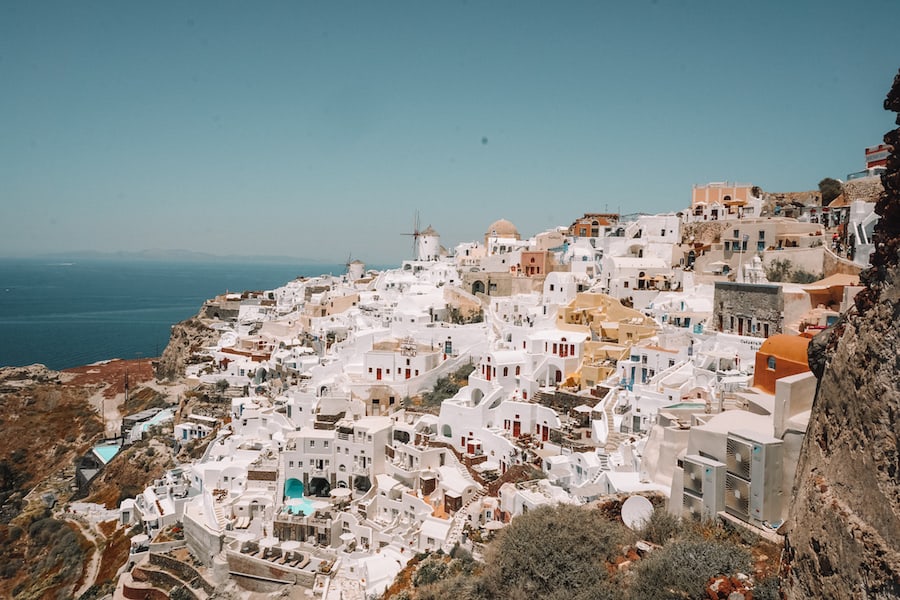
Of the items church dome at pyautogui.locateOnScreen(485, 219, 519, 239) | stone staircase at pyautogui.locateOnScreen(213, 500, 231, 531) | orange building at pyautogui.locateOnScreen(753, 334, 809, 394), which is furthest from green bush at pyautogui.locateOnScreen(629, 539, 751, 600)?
church dome at pyautogui.locateOnScreen(485, 219, 519, 239)

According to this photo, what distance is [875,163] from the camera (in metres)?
25.5

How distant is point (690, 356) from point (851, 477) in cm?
1583

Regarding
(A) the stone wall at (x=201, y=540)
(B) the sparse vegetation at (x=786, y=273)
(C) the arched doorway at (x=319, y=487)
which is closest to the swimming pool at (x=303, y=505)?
(C) the arched doorway at (x=319, y=487)

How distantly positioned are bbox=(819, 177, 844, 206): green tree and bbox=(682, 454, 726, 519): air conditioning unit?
91.3 feet

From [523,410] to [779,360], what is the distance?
32.2 ft

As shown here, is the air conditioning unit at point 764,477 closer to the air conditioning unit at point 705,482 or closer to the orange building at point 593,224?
the air conditioning unit at point 705,482

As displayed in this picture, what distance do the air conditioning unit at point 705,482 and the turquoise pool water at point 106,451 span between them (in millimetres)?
29605

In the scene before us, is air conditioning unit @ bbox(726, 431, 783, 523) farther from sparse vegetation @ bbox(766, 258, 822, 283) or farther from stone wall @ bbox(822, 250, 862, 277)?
sparse vegetation @ bbox(766, 258, 822, 283)

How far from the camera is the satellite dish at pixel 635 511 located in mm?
10378

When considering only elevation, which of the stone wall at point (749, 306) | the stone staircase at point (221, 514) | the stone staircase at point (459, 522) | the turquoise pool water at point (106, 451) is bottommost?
the turquoise pool water at point (106, 451)

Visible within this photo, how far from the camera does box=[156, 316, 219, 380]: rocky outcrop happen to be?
147ft

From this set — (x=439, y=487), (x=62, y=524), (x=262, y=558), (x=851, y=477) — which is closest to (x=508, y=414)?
(x=439, y=487)

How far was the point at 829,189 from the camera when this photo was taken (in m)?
32.4

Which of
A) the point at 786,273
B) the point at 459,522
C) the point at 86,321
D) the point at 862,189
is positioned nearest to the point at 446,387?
the point at 459,522
